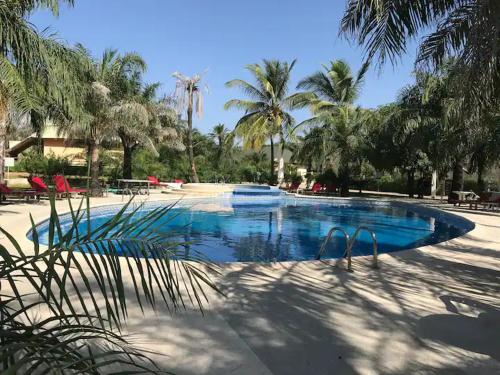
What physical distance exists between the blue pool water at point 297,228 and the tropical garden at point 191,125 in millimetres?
2936

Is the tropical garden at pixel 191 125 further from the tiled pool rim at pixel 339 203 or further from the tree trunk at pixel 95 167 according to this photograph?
the tiled pool rim at pixel 339 203

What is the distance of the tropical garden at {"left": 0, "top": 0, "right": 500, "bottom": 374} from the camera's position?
148 centimetres

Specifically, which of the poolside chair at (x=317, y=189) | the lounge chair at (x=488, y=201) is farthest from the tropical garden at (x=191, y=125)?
the lounge chair at (x=488, y=201)

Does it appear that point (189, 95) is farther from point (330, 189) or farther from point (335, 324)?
point (335, 324)

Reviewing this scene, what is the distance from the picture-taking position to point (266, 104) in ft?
90.7

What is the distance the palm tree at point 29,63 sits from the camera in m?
9.05

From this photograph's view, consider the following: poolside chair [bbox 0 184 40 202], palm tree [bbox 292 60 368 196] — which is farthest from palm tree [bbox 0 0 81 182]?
palm tree [bbox 292 60 368 196]

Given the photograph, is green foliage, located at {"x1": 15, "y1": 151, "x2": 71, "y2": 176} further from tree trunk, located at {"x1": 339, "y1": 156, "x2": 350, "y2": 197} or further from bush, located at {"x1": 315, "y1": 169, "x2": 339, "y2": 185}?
tree trunk, located at {"x1": 339, "y1": 156, "x2": 350, "y2": 197}

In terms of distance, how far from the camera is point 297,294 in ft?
14.9

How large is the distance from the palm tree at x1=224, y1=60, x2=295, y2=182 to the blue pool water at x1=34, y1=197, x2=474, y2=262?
8075 millimetres

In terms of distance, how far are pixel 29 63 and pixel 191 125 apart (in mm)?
16138

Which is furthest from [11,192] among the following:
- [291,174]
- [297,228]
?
[291,174]

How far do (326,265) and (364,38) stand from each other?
123 inches

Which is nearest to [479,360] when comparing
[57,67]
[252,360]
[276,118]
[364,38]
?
[252,360]
